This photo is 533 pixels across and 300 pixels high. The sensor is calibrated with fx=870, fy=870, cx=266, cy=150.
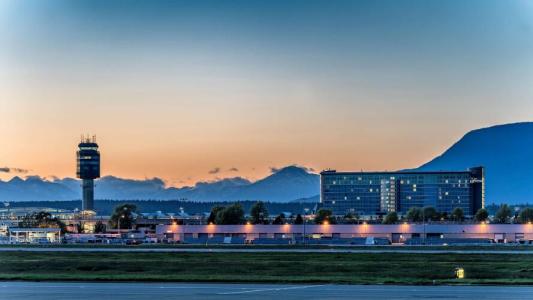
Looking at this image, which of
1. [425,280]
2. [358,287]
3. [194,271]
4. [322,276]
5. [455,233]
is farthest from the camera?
[455,233]

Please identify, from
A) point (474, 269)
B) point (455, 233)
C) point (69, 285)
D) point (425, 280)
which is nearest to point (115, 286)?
point (69, 285)

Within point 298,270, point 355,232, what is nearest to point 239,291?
point 298,270

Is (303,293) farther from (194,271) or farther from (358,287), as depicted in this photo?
(194,271)

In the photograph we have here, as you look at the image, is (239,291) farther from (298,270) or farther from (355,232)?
(355,232)

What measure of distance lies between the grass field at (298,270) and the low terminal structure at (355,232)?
83001 mm

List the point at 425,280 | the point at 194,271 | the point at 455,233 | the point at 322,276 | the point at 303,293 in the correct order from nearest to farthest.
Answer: the point at 303,293 → the point at 425,280 → the point at 322,276 → the point at 194,271 → the point at 455,233

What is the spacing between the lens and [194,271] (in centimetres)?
6650

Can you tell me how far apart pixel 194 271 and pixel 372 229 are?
121m

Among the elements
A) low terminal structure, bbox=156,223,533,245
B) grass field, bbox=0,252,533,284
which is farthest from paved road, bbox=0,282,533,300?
low terminal structure, bbox=156,223,533,245

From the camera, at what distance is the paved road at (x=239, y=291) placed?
1716 inches

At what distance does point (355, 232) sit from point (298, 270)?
11679cm

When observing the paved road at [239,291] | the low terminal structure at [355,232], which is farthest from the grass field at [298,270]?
the low terminal structure at [355,232]

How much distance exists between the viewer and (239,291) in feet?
154

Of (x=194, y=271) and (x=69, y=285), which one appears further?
(x=194, y=271)
